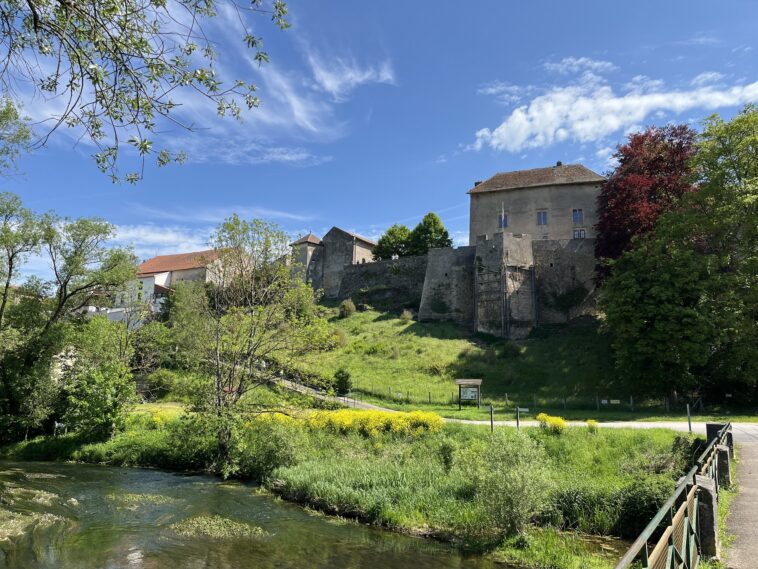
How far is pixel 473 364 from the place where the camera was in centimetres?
3372

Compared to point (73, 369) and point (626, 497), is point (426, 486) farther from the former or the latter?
point (73, 369)

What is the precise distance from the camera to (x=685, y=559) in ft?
16.9

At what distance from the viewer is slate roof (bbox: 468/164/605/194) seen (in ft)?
155

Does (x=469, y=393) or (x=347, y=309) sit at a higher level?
(x=347, y=309)

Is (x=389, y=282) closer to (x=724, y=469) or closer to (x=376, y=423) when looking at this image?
(x=376, y=423)

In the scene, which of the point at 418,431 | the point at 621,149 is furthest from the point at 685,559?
the point at 621,149

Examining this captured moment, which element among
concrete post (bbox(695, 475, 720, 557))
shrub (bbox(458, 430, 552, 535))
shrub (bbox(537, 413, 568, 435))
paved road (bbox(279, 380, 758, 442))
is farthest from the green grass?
concrete post (bbox(695, 475, 720, 557))

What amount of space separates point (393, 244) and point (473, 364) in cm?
2972

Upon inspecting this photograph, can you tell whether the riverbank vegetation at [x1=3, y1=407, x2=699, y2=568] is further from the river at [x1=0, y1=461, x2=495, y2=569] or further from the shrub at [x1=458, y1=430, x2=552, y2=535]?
the river at [x1=0, y1=461, x2=495, y2=569]

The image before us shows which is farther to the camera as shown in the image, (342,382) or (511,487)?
(342,382)

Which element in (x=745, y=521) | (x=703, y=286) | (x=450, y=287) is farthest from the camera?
(x=450, y=287)

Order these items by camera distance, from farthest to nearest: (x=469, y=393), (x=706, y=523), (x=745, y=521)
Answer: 1. (x=469, y=393)
2. (x=745, y=521)
3. (x=706, y=523)

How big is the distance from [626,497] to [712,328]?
17062 mm

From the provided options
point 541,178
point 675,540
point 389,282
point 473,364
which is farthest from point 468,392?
point 541,178
